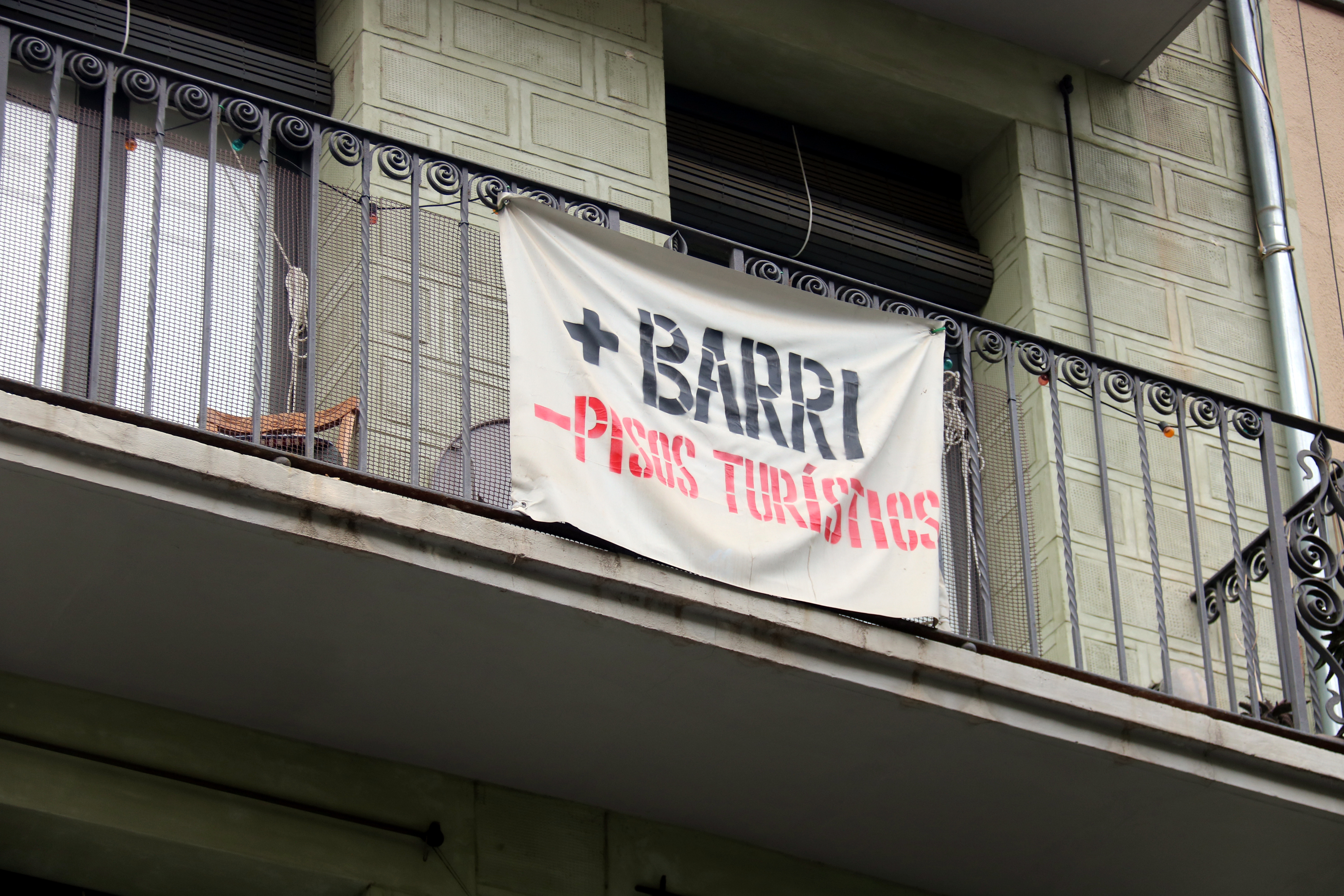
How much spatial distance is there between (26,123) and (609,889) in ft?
11.2

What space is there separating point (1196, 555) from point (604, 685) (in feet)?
7.72

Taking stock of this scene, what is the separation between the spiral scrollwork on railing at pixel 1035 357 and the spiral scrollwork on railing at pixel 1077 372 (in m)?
0.06

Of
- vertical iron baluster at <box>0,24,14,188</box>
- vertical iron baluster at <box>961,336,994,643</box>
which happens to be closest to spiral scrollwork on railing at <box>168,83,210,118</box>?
vertical iron baluster at <box>0,24,14,188</box>

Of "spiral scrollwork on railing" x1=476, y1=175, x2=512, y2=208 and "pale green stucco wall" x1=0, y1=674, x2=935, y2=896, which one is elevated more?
"spiral scrollwork on railing" x1=476, y1=175, x2=512, y2=208

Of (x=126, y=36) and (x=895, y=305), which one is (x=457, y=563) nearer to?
(x=895, y=305)

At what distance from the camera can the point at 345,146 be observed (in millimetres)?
7613

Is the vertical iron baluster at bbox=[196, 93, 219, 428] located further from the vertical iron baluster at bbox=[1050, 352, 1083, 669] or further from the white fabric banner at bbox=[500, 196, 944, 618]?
the vertical iron baluster at bbox=[1050, 352, 1083, 669]

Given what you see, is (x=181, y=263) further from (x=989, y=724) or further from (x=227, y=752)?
(x=989, y=724)

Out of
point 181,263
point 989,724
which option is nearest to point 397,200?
point 181,263

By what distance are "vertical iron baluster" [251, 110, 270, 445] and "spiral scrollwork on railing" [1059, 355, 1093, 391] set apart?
2.92 meters

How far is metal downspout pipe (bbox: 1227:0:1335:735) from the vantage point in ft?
32.9

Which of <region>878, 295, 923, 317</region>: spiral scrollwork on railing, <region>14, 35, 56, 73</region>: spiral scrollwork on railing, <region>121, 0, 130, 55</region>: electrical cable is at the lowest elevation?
<region>878, 295, 923, 317</region>: spiral scrollwork on railing

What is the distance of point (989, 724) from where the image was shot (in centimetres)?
732

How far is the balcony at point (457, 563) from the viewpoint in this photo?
6.67m
